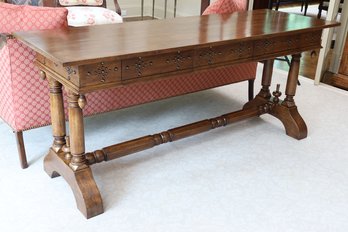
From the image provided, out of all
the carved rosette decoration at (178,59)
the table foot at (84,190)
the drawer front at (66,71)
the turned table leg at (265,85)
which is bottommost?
the table foot at (84,190)

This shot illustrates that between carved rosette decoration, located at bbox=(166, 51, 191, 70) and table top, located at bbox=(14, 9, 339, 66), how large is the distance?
0.06 meters

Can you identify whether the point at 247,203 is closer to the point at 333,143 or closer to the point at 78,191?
the point at 78,191

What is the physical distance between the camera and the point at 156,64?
1834mm

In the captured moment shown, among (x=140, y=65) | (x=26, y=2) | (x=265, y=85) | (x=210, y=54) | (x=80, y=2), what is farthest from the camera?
(x=80, y=2)

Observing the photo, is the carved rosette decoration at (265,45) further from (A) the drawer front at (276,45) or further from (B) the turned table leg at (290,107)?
(B) the turned table leg at (290,107)

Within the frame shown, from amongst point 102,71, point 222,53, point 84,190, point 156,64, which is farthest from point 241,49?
point 84,190

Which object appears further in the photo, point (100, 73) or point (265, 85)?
point (265, 85)

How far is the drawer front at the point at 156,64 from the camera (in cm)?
176

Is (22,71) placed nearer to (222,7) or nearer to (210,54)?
(210,54)

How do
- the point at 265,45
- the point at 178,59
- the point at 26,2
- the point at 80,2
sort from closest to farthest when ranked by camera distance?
the point at 178,59, the point at 265,45, the point at 26,2, the point at 80,2

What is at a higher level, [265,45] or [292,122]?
[265,45]

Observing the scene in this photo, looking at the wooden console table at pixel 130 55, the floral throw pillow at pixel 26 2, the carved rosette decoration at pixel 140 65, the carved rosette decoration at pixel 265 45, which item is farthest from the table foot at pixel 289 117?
the floral throw pillow at pixel 26 2

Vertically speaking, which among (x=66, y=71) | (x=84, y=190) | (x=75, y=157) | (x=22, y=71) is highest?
(x=66, y=71)

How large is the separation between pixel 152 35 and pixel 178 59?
237 millimetres
